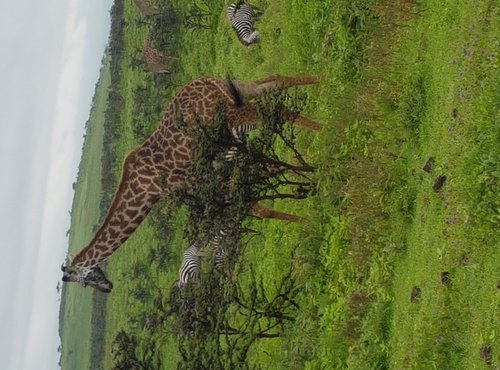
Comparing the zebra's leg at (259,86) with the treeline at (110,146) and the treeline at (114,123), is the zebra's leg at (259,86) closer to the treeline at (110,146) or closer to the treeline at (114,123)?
the treeline at (114,123)

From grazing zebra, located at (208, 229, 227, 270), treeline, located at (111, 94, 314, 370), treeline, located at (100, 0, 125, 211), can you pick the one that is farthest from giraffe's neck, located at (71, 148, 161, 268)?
treeline, located at (100, 0, 125, 211)

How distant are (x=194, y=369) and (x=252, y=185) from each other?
2.90 metres

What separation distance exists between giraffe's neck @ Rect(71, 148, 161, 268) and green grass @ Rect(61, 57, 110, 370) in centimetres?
3143

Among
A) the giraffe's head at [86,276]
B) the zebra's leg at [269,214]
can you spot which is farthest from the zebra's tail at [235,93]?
the giraffe's head at [86,276]

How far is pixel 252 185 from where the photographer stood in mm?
10406

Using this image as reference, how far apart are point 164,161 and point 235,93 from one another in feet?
5.43

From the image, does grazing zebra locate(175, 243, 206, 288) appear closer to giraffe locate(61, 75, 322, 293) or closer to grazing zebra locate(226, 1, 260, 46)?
giraffe locate(61, 75, 322, 293)

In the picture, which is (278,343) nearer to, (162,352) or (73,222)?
(162,352)

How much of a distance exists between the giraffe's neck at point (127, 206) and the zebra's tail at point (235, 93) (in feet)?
6.10

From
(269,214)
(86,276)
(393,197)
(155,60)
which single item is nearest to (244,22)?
(269,214)

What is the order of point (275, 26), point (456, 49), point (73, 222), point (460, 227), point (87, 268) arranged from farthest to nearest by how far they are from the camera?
point (73, 222) → point (275, 26) → point (87, 268) → point (456, 49) → point (460, 227)

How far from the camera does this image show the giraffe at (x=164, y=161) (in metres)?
11.2

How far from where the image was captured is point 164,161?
11.2 m

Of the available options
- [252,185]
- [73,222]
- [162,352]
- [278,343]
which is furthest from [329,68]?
[73,222]
